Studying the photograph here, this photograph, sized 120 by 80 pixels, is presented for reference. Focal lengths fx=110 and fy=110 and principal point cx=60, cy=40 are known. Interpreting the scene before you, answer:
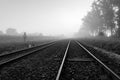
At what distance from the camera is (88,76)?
416 centimetres

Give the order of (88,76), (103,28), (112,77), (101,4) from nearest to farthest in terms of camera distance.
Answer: (112,77), (88,76), (101,4), (103,28)

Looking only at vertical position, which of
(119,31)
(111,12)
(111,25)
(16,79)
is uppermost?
(111,12)

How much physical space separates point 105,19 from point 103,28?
18.9 ft

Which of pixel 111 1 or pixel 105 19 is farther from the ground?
pixel 111 1

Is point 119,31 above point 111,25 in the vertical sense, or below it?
below

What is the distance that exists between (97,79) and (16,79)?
113 inches

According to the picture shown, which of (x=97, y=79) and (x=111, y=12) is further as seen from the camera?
(x=111, y=12)

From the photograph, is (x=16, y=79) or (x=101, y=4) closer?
(x=16, y=79)

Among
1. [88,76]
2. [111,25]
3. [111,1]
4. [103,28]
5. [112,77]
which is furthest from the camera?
[103,28]

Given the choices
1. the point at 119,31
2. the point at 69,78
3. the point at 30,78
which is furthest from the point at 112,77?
the point at 119,31

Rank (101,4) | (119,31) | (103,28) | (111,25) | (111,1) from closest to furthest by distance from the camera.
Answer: (119,31), (111,1), (111,25), (101,4), (103,28)

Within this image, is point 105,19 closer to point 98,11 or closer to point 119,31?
point 98,11

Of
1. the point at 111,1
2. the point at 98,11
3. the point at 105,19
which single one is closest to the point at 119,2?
the point at 111,1

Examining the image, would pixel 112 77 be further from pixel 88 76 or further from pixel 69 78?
pixel 69 78
